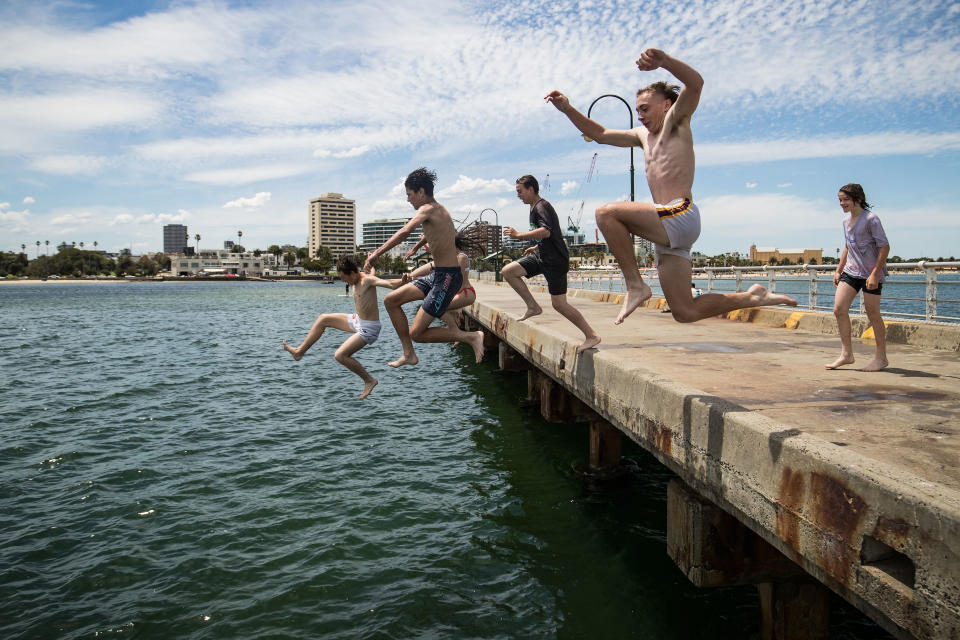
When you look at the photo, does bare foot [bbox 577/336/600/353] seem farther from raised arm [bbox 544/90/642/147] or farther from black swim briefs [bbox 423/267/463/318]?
raised arm [bbox 544/90/642/147]

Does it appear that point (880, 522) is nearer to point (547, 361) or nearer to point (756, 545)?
point (756, 545)

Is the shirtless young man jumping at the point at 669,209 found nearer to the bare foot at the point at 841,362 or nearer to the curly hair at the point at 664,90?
the curly hair at the point at 664,90

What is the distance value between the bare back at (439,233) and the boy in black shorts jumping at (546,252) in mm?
688

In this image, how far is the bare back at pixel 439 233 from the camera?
6529 millimetres

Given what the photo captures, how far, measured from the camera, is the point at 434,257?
692cm

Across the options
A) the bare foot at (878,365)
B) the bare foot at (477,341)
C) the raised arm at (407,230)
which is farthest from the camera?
the bare foot at (477,341)

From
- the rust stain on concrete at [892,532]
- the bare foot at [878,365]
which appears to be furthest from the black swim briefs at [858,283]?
the rust stain on concrete at [892,532]

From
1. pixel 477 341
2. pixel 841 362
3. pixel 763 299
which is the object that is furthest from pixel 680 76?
pixel 477 341

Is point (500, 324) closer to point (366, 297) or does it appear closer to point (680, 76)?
point (366, 297)

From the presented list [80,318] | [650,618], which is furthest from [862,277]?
[80,318]

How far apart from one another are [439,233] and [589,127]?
2036mm

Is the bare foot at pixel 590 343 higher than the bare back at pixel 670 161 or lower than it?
lower

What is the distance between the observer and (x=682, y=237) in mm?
4641

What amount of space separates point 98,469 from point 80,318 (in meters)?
47.0
